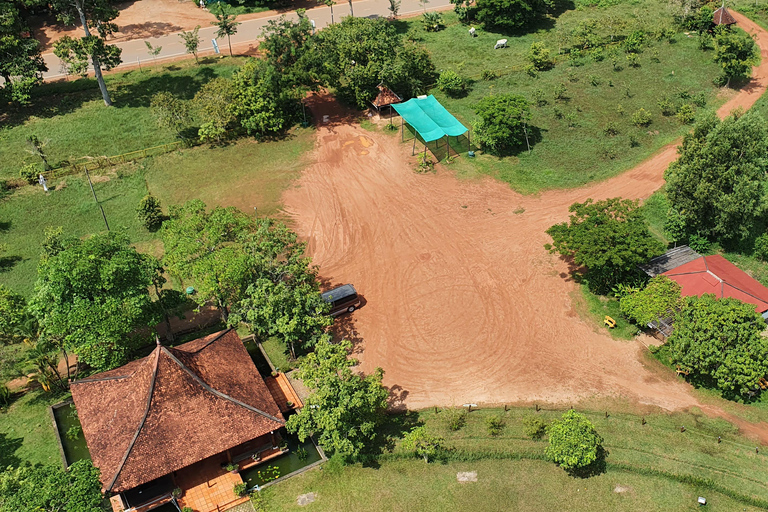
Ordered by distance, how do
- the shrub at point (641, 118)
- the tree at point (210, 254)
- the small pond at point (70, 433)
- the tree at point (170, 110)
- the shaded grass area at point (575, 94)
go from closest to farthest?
1. the small pond at point (70, 433)
2. the tree at point (210, 254)
3. the shaded grass area at point (575, 94)
4. the tree at point (170, 110)
5. the shrub at point (641, 118)

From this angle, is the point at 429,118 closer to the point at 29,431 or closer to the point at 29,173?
the point at 29,173

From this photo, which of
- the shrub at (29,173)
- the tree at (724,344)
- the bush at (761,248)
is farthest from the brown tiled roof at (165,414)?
the bush at (761,248)

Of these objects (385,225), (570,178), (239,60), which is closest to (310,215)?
(385,225)

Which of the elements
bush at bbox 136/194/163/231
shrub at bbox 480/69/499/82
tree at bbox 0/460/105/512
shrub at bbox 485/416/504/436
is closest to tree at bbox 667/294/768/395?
shrub at bbox 485/416/504/436

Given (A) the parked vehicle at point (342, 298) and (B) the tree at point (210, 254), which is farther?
(A) the parked vehicle at point (342, 298)

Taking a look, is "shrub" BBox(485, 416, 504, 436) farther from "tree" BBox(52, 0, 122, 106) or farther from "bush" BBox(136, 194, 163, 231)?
"tree" BBox(52, 0, 122, 106)

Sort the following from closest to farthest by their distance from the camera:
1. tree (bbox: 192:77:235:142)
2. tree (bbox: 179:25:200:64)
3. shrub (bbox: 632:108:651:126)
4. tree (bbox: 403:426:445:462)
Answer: tree (bbox: 403:426:445:462) < tree (bbox: 192:77:235:142) < shrub (bbox: 632:108:651:126) < tree (bbox: 179:25:200:64)

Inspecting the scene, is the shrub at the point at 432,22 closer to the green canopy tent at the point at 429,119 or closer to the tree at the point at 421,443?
the green canopy tent at the point at 429,119
